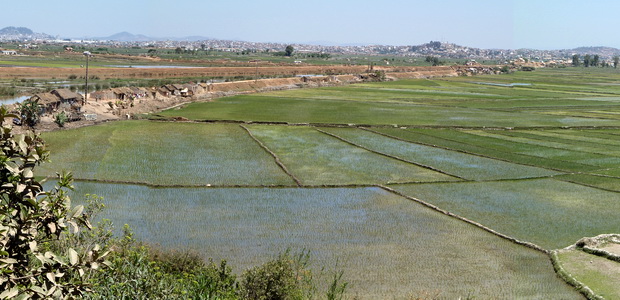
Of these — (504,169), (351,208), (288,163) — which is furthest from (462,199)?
(288,163)

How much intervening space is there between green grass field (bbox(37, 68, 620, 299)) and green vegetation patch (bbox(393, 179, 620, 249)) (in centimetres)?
6

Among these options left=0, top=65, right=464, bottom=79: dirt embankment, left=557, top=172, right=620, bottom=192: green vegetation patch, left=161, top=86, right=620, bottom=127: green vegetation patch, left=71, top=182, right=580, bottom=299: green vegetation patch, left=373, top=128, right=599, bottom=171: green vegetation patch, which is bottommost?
left=71, top=182, right=580, bottom=299: green vegetation patch

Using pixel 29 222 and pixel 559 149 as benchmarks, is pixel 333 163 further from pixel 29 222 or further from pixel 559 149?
pixel 29 222

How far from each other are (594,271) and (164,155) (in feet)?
50.0

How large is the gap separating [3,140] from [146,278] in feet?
12.8

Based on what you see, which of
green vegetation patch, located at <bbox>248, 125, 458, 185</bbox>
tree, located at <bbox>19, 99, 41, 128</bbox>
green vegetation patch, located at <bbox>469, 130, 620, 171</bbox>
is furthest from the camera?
tree, located at <bbox>19, 99, 41, 128</bbox>

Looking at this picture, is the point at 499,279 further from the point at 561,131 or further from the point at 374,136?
the point at 561,131

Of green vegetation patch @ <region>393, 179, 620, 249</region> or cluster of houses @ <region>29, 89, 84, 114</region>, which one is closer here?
green vegetation patch @ <region>393, 179, 620, 249</region>

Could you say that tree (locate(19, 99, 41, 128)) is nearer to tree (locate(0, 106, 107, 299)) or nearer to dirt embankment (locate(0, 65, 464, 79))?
tree (locate(0, 106, 107, 299))

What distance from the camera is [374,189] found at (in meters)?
18.6

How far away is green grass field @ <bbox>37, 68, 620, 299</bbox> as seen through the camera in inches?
490

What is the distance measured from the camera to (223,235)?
1359 cm

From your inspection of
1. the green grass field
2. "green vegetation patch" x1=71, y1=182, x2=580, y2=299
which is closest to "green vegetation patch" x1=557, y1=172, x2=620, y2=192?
the green grass field

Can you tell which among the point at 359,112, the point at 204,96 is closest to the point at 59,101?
the point at 204,96
